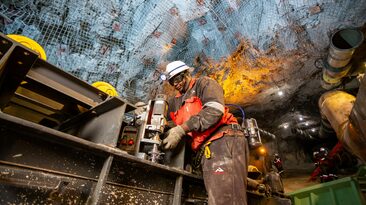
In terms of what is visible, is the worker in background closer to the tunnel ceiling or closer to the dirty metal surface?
the dirty metal surface

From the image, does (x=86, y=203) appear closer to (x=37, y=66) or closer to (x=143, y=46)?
(x=37, y=66)

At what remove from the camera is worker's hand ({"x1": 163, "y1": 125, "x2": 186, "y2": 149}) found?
2295 mm

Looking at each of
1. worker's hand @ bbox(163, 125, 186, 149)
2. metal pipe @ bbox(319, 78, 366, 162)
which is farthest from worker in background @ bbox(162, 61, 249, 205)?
metal pipe @ bbox(319, 78, 366, 162)

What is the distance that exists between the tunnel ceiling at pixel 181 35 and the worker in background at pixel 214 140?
2.78m

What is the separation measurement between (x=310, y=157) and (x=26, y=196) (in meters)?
10.3

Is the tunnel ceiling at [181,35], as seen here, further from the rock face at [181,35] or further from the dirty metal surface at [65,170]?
the dirty metal surface at [65,170]

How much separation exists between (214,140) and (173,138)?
20.2 inches

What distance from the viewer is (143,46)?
5168 mm

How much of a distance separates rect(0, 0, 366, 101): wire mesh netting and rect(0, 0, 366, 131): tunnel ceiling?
0.02 meters

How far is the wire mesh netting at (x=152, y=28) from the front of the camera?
4273 millimetres

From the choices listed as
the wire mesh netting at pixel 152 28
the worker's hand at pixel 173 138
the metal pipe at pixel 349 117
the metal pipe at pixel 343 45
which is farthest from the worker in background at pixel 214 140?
the metal pipe at pixel 343 45

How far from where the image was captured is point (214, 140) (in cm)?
246

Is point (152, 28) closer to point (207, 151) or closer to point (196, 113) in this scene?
point (196, 113)

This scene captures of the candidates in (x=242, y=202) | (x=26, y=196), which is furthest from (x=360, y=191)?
(x=26, y=196)
